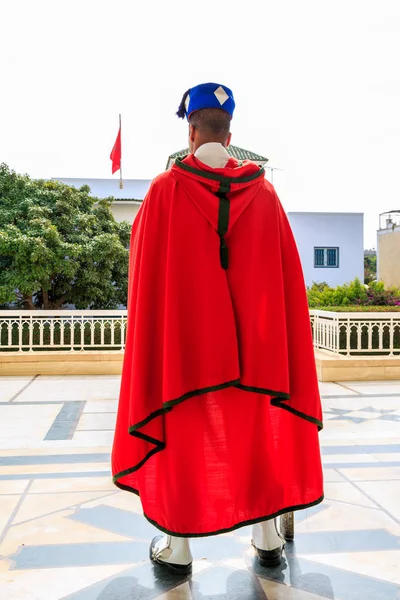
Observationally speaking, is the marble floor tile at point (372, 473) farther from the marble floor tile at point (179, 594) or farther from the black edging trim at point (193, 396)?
the marble floor tile at point (179, 594)

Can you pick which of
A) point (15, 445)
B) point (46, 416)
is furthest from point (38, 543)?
point (46, 416)

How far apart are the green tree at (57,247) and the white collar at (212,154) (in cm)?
797

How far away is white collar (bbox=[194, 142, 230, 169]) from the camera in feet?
6.16

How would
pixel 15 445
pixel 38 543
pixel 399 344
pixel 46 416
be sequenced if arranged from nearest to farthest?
1. pixel 38 543
2. pixel 15 445
3. pixel 46 416
4. pixel 399 344

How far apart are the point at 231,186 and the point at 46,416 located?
347 centimetres

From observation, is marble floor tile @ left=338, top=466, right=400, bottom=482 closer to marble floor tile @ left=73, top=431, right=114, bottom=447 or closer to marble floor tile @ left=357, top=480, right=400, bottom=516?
marble floor tile @ left=357, top=480, right=400, bottom=516

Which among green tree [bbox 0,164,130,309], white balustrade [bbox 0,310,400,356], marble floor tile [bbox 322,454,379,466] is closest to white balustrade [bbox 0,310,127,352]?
white balustrade [bbox 0,310,400,356]

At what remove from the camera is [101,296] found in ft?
35.3

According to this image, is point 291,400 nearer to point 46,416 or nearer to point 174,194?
point 174,194

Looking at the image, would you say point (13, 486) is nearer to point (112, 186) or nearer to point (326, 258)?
point (112, 186)

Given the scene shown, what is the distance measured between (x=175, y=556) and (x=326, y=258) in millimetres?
21263

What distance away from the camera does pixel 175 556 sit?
1.92m

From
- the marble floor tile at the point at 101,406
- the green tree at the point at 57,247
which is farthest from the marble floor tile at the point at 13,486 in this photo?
the green tree at the point at 57,247

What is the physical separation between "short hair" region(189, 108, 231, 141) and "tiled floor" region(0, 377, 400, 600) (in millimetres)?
1455
